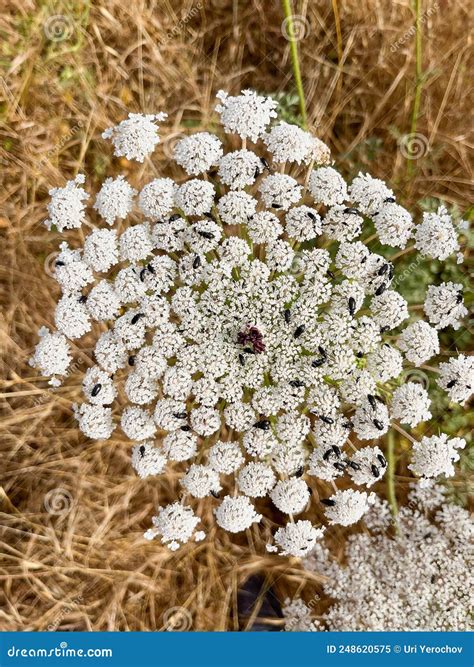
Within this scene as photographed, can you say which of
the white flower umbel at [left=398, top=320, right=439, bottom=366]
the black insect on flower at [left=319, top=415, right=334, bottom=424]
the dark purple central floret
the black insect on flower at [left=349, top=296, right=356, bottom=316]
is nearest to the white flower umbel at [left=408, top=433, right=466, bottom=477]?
the white flower umbel at [left=398, top=320, right=439, bottom=366]

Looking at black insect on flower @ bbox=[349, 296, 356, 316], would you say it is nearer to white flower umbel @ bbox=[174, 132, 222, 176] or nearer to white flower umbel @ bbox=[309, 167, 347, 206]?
white flower umbel @ bbox=[309, 167, 347, 206]

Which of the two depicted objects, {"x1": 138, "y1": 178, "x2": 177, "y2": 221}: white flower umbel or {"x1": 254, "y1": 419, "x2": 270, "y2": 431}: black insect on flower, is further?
{"x1": 138, "y1": 178, "x2": 177, "y2": 221}: white flower umbel

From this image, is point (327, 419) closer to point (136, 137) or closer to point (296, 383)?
point (296, 383)

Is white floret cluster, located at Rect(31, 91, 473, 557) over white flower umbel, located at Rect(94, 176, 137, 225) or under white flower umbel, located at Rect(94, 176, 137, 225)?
under

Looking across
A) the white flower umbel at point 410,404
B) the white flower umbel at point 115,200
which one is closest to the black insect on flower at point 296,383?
the white flower umbel at point 410,404

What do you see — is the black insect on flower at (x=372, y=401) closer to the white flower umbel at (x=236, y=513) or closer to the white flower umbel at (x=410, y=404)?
the white flower umbel at (x=410, y=404)

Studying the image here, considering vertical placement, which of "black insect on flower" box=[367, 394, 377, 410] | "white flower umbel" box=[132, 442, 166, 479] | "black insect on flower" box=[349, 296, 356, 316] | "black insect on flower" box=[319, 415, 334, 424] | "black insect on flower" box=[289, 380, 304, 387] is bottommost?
"white flower umbel" box=[132, 442, 166, 479]

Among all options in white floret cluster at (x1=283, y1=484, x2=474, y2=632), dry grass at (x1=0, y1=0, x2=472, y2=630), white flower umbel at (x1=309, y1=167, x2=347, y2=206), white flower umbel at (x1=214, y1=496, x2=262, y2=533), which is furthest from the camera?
dry grass at (x1=0, y1=0, x2=472, y2=630)

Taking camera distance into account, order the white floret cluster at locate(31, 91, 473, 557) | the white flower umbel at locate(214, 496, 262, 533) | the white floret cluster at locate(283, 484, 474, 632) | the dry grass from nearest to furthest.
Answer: the white floret cluster at locate(31, 91, 473, 557)
the white flower umbel at locate(214, 496, 262, 533)
the white floret cluster at locate(283, 484, 474, 632)
the dry grass

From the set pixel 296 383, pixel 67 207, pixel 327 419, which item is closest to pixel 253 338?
pixel 296 383
